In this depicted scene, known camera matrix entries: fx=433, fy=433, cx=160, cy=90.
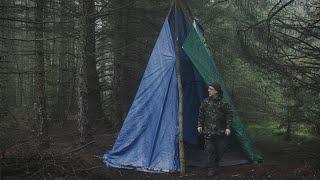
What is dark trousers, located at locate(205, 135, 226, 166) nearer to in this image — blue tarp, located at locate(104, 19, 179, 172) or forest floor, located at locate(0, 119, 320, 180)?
forest floor, located at locate(0, 119, 320, 180)

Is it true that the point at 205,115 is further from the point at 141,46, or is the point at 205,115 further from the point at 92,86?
the point at 141,46

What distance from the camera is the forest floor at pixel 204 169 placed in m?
6.75

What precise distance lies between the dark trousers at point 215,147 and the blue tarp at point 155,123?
2.37 ft

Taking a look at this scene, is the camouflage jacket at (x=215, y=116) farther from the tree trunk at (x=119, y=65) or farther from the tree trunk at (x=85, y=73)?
the tree trunk at (x=119, y=65)

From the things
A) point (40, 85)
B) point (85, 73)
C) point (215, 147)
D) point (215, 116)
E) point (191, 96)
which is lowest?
point (215, 147)

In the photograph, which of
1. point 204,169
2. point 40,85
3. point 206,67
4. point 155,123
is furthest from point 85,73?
point 204,169

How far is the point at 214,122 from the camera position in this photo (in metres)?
8.22

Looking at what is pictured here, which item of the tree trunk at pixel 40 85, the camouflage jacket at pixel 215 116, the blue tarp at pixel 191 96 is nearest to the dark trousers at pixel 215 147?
the camouflage jacket at pixel 215 116

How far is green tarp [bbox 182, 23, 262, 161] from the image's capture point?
906 centimetres

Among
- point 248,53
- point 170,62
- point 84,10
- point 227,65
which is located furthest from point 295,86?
point 227,65

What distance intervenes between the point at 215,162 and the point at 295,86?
219 centimetres

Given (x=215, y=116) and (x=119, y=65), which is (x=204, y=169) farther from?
(x=119, y=65)

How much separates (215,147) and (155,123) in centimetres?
142

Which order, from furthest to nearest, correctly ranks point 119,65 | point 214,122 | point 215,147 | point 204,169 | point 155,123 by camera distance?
point 119,65
point 155,123
point 204,169
point 215,147
point 214,122
